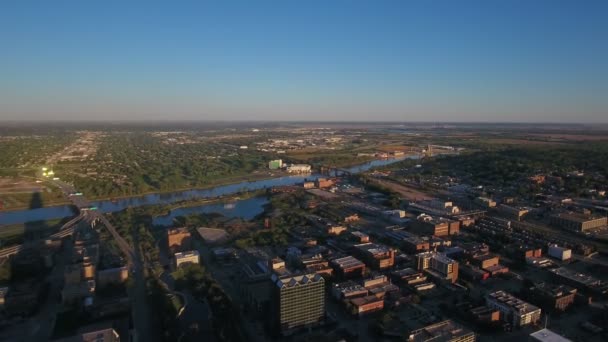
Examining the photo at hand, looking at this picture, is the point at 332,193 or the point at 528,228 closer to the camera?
the point at 528,228

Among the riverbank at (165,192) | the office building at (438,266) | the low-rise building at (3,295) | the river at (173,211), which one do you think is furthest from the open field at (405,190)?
the low-rise building at (3,295)

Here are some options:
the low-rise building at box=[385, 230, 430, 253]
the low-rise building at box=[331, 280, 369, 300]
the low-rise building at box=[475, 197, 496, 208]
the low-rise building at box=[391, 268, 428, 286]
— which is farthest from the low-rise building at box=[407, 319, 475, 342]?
the low-rise building at box=[475, 197, 496, 208]

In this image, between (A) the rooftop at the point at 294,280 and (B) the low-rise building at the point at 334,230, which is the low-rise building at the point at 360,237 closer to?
(B) the low-rise building at the point at 334,230

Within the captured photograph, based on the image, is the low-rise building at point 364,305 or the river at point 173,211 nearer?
the low-rise building at point 364,305

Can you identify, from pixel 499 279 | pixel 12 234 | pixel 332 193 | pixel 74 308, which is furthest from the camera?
pixel 332 193

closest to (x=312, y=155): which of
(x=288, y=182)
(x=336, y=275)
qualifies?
(x=288, y=182)

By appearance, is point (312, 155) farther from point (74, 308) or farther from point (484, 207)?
point (74, 308)

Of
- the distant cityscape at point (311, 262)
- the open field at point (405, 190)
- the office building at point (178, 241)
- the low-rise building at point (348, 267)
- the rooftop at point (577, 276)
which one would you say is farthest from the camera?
the open field at point (405, 190)
